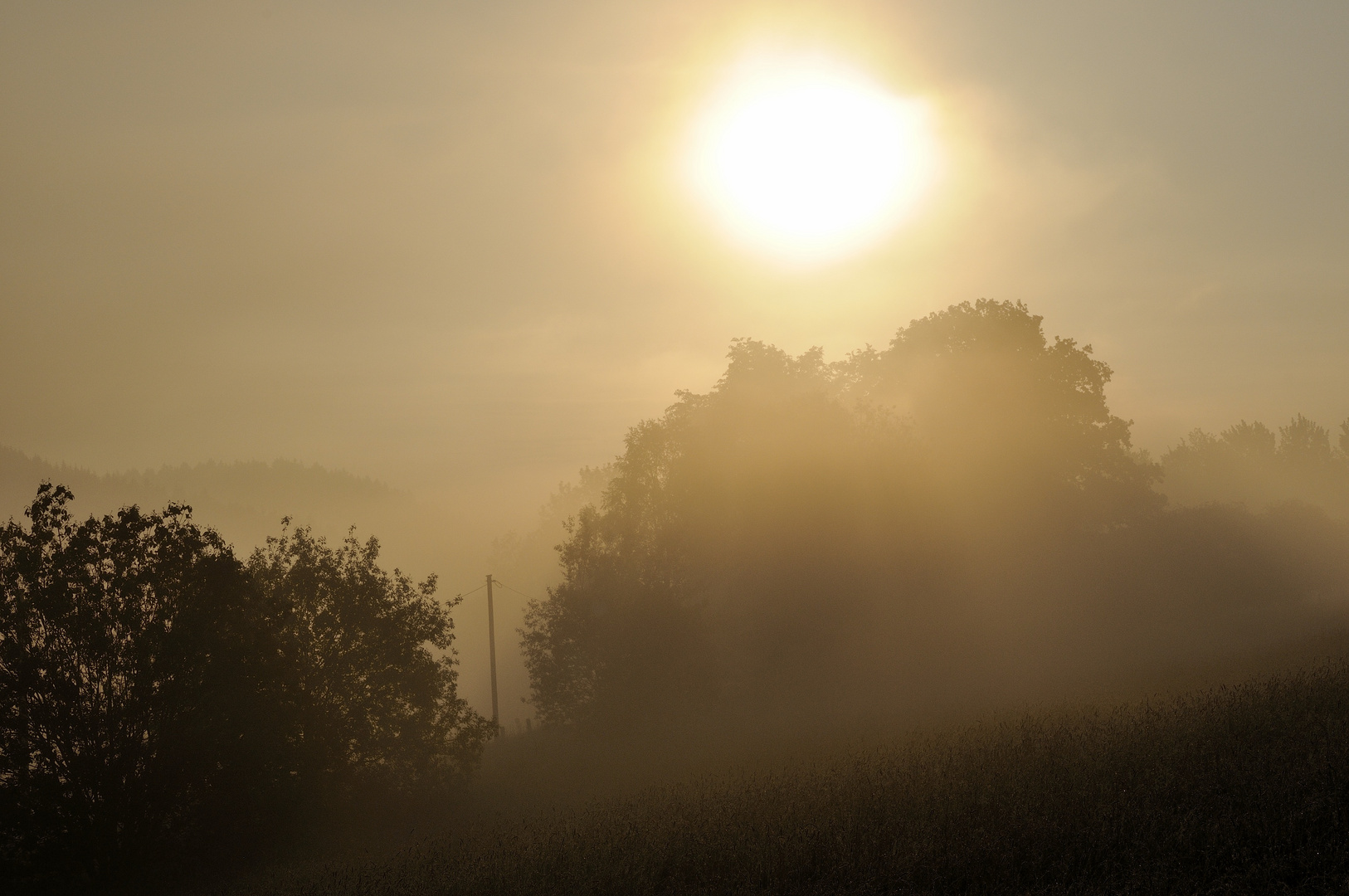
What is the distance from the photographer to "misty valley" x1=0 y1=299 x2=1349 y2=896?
1097cm

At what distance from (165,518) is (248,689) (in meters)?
4.81

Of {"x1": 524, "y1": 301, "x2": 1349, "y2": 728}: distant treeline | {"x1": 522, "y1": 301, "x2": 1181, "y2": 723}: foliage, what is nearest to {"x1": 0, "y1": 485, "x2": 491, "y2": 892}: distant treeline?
Answer: {"x1": 522, "y1": 301, "x2": 1181, "y2": 723}: foliage

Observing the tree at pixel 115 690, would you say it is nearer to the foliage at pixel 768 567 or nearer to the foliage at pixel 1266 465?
the foliage at pixel 768 567

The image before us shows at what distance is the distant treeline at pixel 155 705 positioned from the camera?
17422 millimetres

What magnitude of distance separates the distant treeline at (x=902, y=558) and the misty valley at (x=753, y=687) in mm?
175

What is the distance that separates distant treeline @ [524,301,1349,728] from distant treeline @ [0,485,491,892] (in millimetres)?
11164

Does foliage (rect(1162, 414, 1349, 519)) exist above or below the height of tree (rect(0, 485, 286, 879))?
above

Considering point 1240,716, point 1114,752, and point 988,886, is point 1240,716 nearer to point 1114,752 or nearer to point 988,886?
point 1114,752

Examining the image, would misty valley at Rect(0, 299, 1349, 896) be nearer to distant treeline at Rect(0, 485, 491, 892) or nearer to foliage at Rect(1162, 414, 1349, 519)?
distant treeline at Rect(0, 485, 491, 892)

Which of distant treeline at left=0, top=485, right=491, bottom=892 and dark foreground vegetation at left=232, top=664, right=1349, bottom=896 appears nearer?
dark foreground vegetation at left=232, top=664, right=1349, bottom=896

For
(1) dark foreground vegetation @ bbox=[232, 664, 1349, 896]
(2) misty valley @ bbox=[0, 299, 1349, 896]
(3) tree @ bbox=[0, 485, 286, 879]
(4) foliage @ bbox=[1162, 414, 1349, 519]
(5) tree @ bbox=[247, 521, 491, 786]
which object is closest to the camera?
(1) dark foreground vegetation @ bbox=[232, 664, 1349, 896]

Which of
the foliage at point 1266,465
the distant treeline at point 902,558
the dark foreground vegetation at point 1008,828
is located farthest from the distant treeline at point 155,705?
the foliage at point 1266,465

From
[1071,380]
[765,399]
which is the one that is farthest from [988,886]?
[1071,380]

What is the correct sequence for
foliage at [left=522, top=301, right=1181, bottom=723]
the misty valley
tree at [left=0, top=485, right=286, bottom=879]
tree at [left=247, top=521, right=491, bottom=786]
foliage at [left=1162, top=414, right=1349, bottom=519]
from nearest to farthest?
the misty valley → tree at [left=0, top=485, right=286, bottom=879] → tree at [left=247, top=521, right=491, bottom=786] → foliage at [left=522, top=301, right=1181, bottom=723] → foliage at [left=1162, top=414, right=1349, bottom=519]
